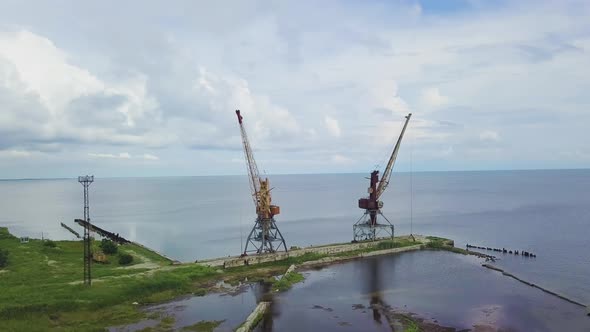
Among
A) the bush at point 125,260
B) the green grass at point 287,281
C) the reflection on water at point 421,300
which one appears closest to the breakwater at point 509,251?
the reflection on water at point 421,300

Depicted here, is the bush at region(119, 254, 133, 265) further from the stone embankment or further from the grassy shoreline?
the stone embankment

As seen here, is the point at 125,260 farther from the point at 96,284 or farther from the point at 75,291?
the point at 75,291

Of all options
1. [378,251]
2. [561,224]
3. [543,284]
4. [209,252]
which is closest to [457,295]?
→ [543,284]

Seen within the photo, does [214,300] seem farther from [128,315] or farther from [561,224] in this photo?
[561,224]

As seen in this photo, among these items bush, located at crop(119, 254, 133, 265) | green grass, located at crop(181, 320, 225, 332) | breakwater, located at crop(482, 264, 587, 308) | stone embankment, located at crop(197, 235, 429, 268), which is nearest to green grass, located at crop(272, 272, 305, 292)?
stone embankment, located at crop(197, 235, 429, 268)

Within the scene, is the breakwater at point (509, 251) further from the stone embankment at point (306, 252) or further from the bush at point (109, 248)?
the bush at point (109, 248)

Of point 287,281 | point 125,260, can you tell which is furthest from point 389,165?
point 125,260
